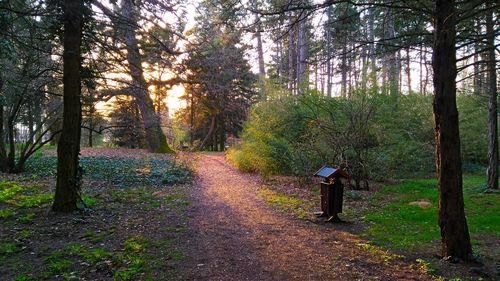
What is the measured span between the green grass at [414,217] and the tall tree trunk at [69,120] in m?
5.62

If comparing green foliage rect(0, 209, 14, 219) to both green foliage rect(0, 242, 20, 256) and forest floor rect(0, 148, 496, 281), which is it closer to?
forest floor rect(0, 148, 496, 281)

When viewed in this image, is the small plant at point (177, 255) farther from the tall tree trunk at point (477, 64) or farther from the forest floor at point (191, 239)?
the tall tree trunk at point (477, 64)

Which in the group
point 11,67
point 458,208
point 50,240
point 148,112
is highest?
point 11,67

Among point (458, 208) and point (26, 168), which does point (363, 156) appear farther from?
point (26, 168)

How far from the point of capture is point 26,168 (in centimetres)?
1373

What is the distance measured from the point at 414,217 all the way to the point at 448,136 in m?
3.55

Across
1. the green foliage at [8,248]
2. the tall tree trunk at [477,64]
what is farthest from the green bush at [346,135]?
the green foliage at [8,248]

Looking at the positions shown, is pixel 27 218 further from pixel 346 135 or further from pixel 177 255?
pixel 346 135

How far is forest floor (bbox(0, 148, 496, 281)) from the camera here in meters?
4.76

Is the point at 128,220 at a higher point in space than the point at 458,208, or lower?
lower


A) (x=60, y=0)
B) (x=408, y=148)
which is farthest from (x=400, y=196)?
(x=60, y=0)

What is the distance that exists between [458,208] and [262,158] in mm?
9475

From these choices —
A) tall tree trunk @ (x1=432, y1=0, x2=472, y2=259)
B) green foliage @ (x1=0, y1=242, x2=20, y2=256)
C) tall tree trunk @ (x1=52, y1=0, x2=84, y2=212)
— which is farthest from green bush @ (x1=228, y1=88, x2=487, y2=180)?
green foliage @ (x1=0, y1=242, x2=20, y2=256)

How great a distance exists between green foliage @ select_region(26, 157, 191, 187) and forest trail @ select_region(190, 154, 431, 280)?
4.22 meters
